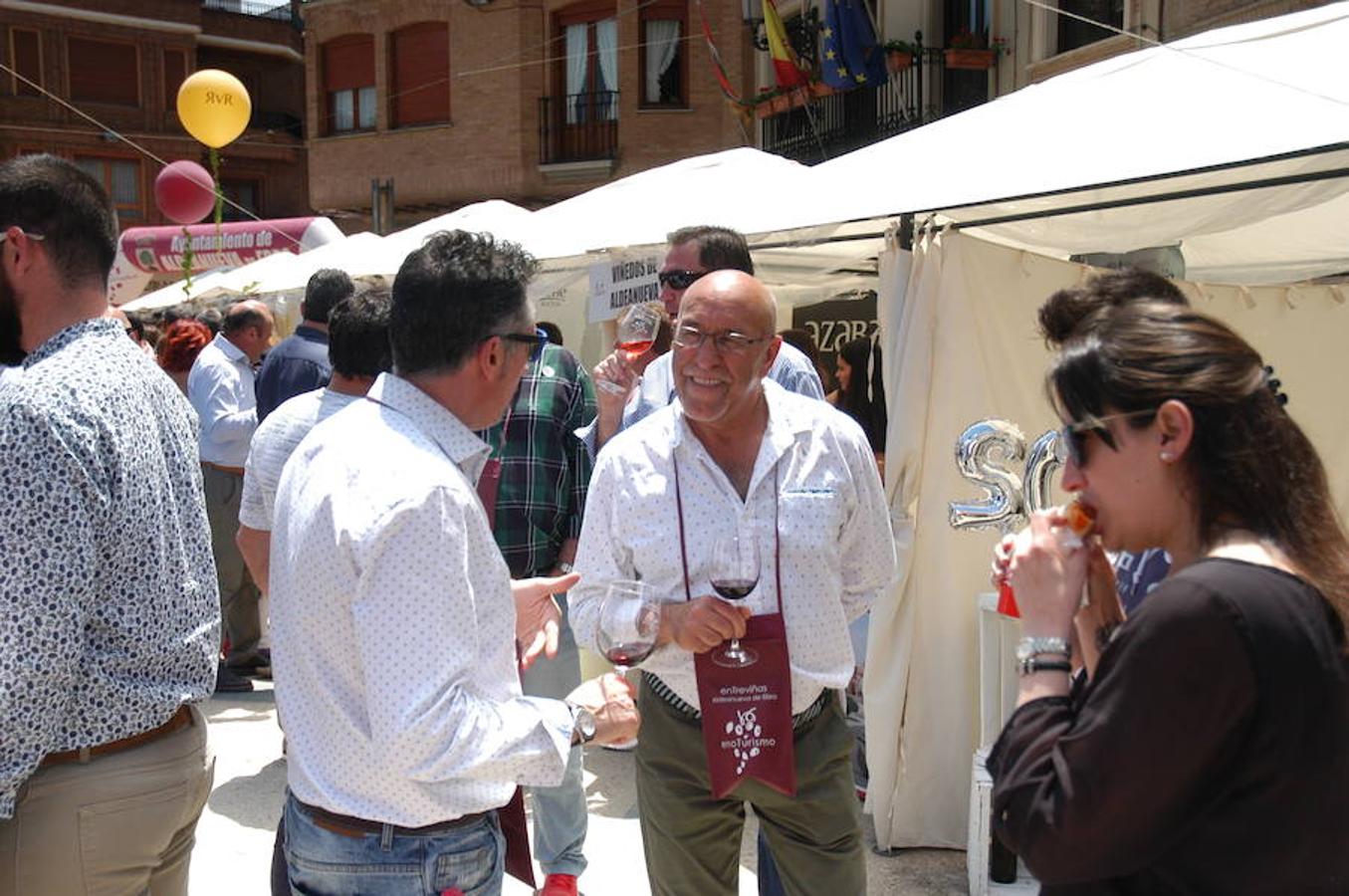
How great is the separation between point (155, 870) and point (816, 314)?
8571 millimetres

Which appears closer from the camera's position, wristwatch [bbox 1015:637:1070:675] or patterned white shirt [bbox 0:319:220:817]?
wristwatch [bbox 1015:637:1070:675]

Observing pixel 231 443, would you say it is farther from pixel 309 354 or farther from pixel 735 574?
pixel 735 574

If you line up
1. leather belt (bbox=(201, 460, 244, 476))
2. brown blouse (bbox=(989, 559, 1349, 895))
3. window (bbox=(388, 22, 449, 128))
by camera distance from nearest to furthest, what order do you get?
brown blouse (bbox=(989, 559, 1349, 895)), leather belt (bbox=(201, 460, 244, 476)), window (bbox=(388, 22, 449, 128))

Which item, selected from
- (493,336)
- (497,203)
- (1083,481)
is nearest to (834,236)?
(493,336)

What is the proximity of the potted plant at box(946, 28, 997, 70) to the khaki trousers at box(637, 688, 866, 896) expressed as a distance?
13110mm

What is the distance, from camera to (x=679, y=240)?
421cm

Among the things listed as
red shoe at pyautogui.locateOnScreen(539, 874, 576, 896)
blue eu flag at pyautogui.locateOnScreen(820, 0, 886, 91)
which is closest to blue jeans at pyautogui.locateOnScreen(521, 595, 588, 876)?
red shoe at pyautogui.locateOnScreen(539, 874, 576, 896)

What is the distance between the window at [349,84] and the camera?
2592 centimetres

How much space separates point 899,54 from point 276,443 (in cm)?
1295

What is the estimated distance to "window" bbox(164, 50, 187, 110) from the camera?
35.3m

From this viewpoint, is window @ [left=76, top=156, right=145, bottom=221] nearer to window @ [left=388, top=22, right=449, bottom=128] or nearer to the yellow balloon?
window @ [left=388, top=22, right=449, bottom=128]

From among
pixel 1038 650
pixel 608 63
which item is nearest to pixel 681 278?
pixel 1038 650

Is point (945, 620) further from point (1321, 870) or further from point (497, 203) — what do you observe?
point (497, 203)

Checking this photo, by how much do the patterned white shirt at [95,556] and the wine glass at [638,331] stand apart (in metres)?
2.10
